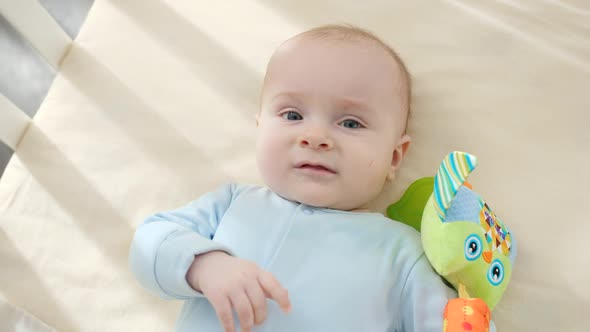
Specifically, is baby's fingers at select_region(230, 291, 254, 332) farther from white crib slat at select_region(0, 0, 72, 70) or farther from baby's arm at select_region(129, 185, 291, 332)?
white crib slat at select_region(0, 0, 72, 70)

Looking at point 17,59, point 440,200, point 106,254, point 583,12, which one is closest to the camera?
point 440,200

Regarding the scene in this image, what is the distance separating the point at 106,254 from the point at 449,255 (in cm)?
59

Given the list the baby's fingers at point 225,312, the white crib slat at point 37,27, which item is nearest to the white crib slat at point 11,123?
the white crib slat at point 37,27

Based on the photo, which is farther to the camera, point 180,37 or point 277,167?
point 180,37

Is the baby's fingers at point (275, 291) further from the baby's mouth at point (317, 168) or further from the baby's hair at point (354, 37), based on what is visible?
the baby's hair at point (354, 37)

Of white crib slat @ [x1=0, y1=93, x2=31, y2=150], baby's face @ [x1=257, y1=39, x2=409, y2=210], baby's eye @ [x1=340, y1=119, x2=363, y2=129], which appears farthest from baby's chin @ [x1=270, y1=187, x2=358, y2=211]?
white crib slat @ [x1=0, y1=93, x2=31, y2=150]

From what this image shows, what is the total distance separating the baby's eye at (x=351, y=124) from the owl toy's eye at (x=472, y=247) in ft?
0.81

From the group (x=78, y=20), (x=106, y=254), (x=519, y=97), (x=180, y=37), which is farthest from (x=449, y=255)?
(x=78, y=20)

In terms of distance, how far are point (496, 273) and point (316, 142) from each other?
1.01 feet

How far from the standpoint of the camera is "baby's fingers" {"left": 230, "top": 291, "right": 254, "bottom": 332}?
738mm

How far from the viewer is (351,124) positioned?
36.1 inches

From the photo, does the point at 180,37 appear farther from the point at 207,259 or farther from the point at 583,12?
the point at 583,12

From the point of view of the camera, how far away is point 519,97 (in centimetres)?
108

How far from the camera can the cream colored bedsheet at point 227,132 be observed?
3.23ft
